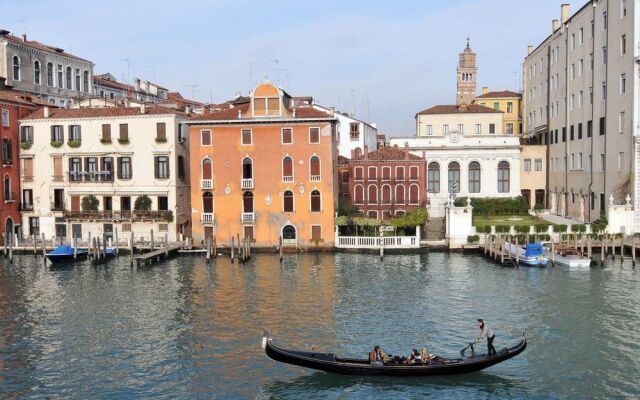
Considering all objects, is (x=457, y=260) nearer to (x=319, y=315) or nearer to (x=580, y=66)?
(x=319, y=315)

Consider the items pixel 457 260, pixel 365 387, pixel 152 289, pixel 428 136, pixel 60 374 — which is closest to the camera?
pixel 365 387

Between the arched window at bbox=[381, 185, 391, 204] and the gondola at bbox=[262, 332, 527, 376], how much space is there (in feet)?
87.7

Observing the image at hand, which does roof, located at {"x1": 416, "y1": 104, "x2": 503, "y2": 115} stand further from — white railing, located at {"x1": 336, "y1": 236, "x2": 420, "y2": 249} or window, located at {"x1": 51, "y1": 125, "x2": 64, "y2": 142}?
window, located at {"x1": 51, "y1": 125, "x2": 64, "y2": 142}

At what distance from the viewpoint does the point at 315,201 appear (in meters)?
39.9

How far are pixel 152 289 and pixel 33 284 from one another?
21.3 feet

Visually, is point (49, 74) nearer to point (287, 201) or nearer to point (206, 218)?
point (206, 218)

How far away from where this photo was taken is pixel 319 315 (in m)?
24.2

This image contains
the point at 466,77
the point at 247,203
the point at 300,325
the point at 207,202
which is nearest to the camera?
the point at 300,325

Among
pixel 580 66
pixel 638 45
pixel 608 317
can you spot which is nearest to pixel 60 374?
pixel 608 317

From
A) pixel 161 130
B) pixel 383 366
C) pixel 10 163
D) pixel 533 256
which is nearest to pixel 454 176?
pixel 533 256

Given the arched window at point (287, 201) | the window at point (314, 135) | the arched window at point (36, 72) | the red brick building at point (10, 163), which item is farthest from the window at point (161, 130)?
the arched window at point (36, 72)

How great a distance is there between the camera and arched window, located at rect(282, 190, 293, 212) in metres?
40.0

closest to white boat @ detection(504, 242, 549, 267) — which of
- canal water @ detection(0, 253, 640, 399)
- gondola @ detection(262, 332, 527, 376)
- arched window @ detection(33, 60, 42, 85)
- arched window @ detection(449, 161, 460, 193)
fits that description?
canal water @ detection(0, 253, 640, 399)

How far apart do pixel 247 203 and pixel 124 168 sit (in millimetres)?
8823
